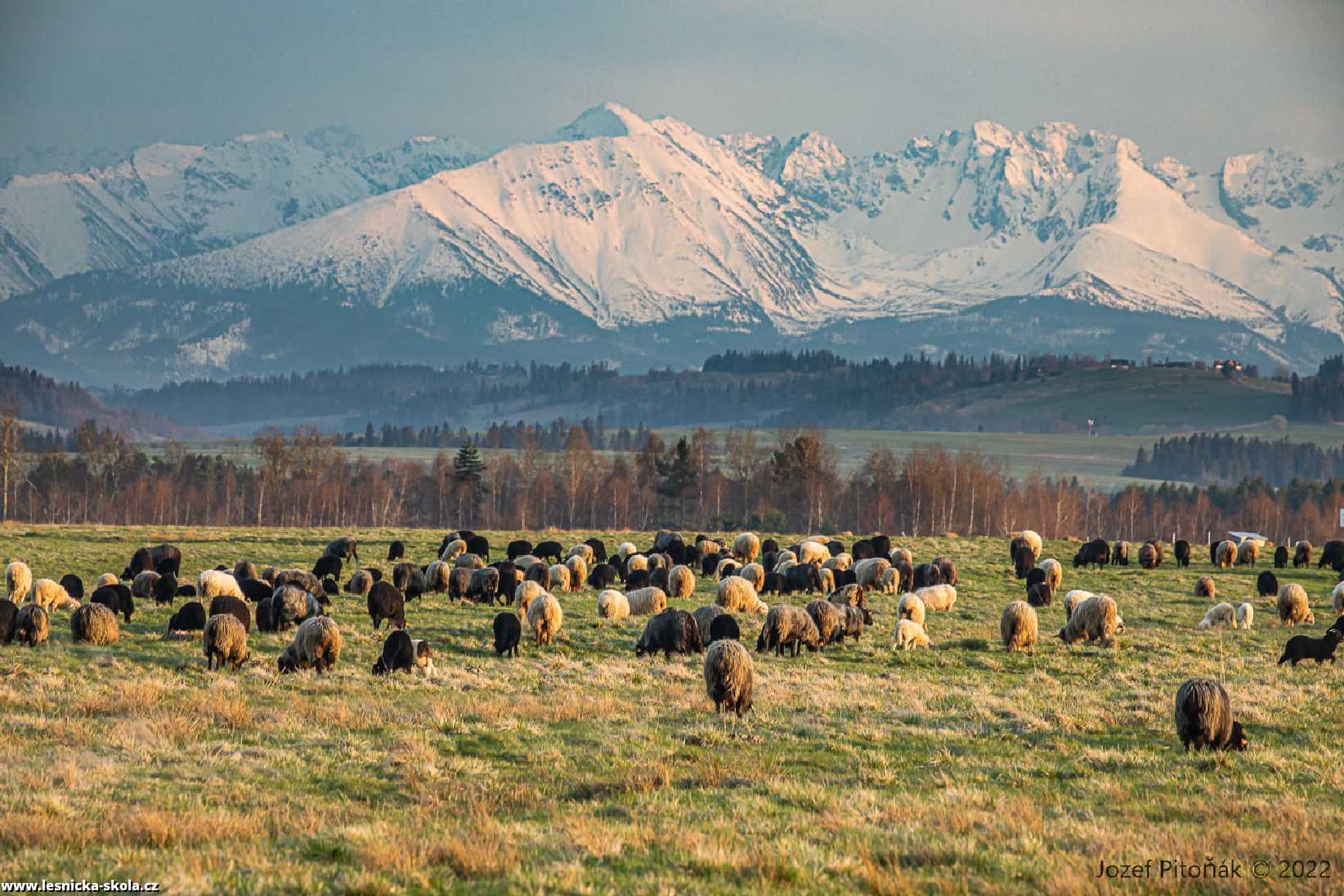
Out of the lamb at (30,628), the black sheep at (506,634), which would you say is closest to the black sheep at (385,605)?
the black sheep at (506,634)

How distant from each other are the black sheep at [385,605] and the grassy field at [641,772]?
2344 mm

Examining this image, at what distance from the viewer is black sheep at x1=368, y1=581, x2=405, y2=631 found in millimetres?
33406

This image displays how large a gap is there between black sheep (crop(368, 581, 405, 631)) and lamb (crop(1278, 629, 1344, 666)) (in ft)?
71.0

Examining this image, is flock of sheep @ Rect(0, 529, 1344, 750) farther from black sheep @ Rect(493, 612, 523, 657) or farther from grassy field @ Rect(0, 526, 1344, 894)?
grassy field @ Rect(0, 526, 1344, 894)

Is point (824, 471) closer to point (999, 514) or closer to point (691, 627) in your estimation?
point (999, 514)

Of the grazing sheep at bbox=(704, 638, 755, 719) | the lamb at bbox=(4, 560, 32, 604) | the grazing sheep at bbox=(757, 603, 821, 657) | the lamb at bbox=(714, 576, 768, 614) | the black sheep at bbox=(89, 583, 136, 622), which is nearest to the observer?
the grazing sheep at bbox=(704, 638, 755, 719)

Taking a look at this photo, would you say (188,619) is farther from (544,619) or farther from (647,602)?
(647,602)

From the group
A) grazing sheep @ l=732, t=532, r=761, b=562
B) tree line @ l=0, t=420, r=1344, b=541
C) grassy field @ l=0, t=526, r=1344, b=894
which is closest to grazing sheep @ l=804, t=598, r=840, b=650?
grassy field @ l=0, t=526, r=1344, b=894

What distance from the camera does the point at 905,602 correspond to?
117 feet

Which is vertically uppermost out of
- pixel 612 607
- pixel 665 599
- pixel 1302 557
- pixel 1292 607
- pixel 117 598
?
pixel 1302 557

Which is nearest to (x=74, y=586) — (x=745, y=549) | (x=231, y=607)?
(x=231, y=607)

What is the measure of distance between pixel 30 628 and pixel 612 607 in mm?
15321

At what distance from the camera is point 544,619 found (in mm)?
31734

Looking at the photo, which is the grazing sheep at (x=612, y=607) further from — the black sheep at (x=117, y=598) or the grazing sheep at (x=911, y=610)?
the black sheep at (x=117, y=598)
